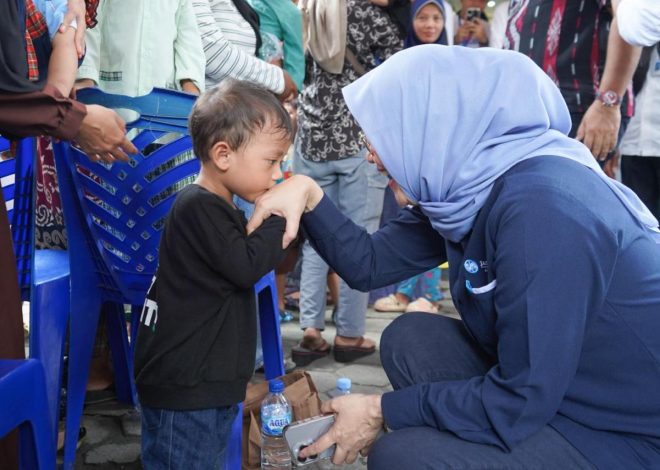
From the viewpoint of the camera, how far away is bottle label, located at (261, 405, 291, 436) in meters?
1.80

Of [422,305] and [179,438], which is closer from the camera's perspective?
[179,438]

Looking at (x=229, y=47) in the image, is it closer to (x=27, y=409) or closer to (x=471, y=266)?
(x=471, y=266)

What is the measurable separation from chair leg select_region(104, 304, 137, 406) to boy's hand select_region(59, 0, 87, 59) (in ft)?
3.19

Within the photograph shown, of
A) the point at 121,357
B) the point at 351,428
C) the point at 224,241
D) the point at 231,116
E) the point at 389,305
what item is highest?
the point at 231,116

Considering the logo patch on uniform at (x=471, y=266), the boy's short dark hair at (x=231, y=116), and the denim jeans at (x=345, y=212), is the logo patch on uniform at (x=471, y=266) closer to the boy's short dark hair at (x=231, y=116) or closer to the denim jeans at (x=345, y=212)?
the boy's short dark hair at (x=231, y=116)

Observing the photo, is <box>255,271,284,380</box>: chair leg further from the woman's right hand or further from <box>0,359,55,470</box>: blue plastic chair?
<box>0,359,55,470</box>: blue plastic chair

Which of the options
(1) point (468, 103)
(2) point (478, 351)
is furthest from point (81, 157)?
(2) point (478, 351)

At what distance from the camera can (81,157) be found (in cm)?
163

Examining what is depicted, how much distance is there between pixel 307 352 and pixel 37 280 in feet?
4.98

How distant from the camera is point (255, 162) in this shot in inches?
57.1

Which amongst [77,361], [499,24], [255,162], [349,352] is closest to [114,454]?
[77,361]

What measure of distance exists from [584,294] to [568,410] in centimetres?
27

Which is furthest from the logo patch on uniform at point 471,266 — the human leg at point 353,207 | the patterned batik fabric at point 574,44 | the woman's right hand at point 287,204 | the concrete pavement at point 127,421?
the human leg at point 353,207

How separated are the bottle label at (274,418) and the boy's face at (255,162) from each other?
2.32ft
